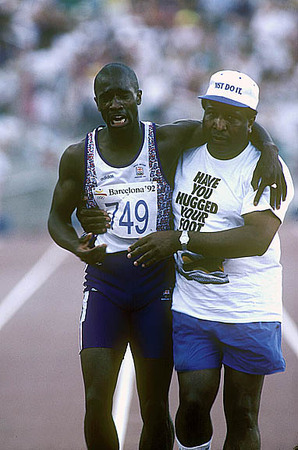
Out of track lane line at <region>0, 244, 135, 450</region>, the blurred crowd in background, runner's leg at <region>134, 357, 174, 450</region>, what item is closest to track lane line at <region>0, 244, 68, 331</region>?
track lane line at <region>0, 244, 135, 450</region>

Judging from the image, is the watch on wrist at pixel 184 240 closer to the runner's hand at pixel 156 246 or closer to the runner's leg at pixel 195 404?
the runner's hand at pixel 156 246

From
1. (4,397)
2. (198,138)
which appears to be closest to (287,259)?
(4,397)

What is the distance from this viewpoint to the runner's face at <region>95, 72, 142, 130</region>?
12.7ft

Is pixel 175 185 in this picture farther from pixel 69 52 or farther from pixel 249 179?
pixel 69 52

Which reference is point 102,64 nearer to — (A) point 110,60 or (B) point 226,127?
(A) point 110,60

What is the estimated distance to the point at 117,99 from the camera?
3.88 meters

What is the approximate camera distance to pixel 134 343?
3996 millimetres

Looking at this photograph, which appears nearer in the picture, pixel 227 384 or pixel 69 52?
pixel 227 384

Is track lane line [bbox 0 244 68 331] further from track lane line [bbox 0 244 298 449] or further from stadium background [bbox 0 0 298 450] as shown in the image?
stadium background [bbox 0 0 298 450]

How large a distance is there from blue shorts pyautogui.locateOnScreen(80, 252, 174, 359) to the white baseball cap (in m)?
0.87

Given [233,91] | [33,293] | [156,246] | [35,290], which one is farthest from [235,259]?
[35,290]

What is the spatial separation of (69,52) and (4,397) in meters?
13.9

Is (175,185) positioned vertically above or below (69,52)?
below

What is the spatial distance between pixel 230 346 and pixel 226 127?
1004mm
